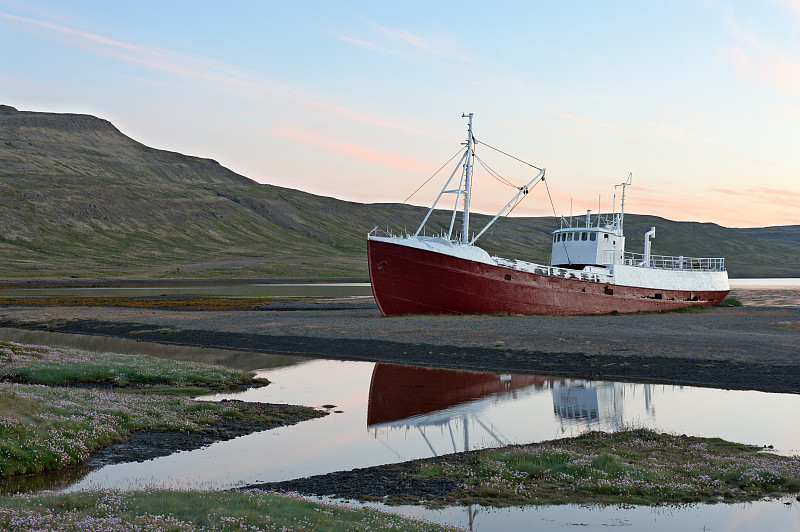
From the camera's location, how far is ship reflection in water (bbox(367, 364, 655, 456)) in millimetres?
24016

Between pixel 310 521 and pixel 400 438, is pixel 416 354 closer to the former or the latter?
pixel 400 438

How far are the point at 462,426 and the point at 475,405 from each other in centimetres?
359

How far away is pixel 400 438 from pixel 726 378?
1786 centimetres

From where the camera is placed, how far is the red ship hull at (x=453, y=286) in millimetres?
59469

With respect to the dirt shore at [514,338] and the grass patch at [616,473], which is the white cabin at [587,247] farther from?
the grass patch at [616,473]

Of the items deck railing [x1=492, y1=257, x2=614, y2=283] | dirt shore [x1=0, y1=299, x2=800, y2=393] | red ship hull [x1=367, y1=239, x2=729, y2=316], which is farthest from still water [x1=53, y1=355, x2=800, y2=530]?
deck railing [x1=492, y1=257, x2=614, y2=283]

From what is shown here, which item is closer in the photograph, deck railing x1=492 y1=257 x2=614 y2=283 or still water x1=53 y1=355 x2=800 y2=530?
Answer: still water x1=53 y1=355 x2=800 y2=530

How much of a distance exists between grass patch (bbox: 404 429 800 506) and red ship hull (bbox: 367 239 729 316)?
1496 inches

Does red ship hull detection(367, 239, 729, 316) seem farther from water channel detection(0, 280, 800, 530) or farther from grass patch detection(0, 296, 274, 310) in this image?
grass patch detection(0, 296, 274, 310)

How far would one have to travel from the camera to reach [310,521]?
13.4 m

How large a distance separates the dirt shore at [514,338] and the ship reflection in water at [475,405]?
9.69 ft

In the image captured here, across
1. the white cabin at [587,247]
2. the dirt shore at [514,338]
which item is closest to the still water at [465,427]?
the dirt shore at [514,338]

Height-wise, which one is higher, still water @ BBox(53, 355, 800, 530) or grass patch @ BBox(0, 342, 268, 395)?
still water @ BBox(53, 355, 800, 530)

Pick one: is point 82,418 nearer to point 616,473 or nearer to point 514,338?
point 616,473
